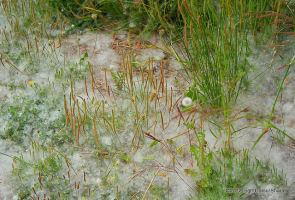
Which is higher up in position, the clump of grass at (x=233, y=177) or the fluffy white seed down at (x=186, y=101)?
the fluffy white seed down at (x=186, y=101)

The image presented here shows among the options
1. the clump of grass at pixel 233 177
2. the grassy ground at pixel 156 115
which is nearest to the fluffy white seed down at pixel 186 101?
the grassy ground at pixel 156 115

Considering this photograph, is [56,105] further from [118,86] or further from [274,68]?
[274,68]

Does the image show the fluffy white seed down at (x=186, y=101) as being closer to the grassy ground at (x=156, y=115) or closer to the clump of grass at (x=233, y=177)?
the grassy ground at (x=156, y=115)

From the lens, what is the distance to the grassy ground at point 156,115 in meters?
1.62

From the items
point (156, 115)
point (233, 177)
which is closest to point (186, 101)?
point (156, 115)

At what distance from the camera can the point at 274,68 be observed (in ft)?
6.46

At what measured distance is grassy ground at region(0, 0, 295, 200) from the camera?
1620 mm

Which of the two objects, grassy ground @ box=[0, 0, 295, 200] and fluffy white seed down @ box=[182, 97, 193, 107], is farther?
fluffy white seed down @ box=[182, 97, 193, 107]

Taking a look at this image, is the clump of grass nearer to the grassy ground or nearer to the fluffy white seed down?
the grassy ground

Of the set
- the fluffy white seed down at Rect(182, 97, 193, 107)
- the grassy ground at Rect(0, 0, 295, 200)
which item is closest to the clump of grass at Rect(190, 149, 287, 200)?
the grassy ground at Rect(0, 0, 295, 200)

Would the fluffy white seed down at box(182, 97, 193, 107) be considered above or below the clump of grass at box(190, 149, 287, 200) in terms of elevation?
above

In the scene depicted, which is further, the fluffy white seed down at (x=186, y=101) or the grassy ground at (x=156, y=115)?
the fluffy white seed down at (x=186, y=101)

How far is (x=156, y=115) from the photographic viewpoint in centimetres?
Answer: 187

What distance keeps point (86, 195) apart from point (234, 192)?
84cm
